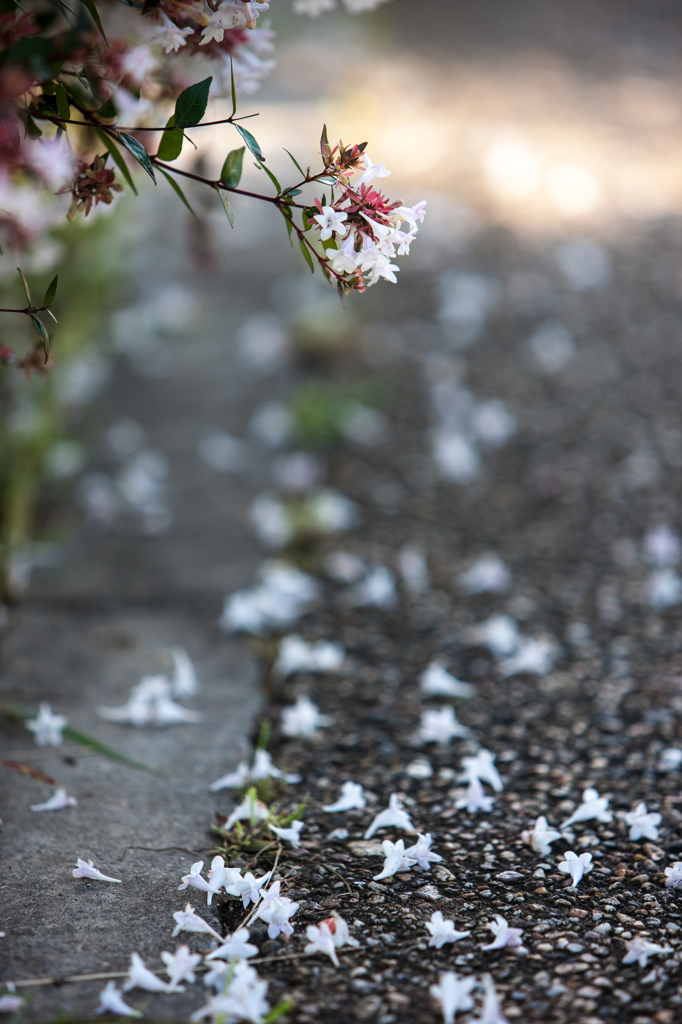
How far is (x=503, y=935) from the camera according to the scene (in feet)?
3.53

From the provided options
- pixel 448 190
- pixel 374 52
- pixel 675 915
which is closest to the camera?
pixel 675 915

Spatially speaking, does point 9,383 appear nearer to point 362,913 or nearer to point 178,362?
point 178,362

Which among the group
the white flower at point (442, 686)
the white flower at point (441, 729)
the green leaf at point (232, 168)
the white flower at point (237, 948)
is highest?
the green leaf at point (232, 168)

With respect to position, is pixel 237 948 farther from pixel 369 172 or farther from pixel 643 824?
pixel 369 172

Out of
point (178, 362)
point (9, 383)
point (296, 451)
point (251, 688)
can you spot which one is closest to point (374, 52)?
point (178, 362)

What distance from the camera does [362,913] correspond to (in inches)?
45.3

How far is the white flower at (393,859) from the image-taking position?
1.19 metres

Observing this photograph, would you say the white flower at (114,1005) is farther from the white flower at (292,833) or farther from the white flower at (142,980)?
the white flower at (292,833)

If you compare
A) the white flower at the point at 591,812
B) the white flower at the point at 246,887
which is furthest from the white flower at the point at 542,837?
the white flower at the point at 246,887

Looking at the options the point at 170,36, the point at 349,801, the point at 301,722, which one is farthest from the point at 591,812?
the point at 170,36

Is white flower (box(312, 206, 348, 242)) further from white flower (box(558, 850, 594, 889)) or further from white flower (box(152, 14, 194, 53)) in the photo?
white flower (box(558, 850, 594, 889))

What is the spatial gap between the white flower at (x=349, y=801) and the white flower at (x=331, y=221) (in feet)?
2.90

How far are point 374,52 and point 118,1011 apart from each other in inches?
260

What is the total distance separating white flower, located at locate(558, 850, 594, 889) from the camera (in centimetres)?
120
